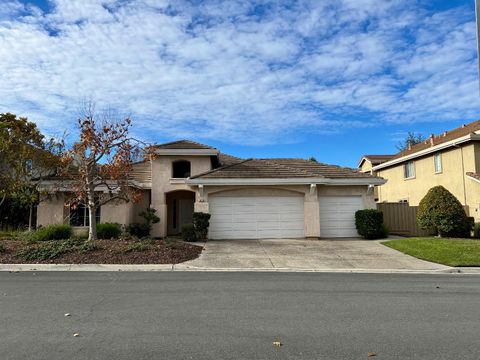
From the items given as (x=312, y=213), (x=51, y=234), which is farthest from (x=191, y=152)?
(x=51, y=234)

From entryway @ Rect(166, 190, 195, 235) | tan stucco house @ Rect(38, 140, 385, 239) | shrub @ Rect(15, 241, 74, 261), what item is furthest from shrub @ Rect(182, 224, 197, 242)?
shrub @ Rect(15, 241, 74, 261)

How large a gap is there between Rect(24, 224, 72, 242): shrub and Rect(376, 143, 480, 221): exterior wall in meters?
20.6

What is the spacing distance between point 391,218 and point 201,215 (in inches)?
444

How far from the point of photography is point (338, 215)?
2133cm

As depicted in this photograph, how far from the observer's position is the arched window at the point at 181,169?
23234 mm

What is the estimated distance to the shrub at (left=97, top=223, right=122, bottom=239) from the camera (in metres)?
18.5

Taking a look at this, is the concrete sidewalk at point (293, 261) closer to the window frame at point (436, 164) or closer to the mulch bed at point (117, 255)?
the mulch bed at point (117, 255)

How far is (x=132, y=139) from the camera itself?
17.3 metres

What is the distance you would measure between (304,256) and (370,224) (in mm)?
6435

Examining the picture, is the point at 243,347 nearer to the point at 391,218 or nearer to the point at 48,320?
the point at 48,320

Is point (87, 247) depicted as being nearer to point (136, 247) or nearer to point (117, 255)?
point (117, 255)

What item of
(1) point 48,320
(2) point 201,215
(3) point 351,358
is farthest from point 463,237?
(1) point 48,320

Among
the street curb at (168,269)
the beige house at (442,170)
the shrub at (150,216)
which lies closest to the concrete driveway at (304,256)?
the street curb at (168,269)

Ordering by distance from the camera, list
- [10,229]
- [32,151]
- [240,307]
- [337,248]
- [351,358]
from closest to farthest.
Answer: [351,358], [240,307], [337,248], [32,151], [10,229]
